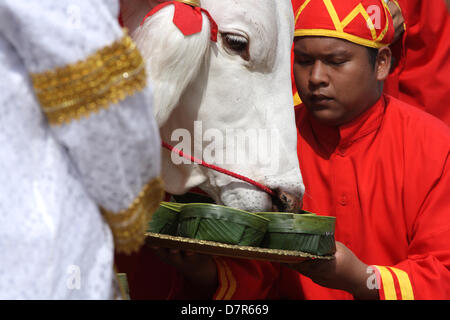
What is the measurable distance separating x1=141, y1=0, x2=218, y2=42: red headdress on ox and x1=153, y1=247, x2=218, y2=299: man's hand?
0.74 metres

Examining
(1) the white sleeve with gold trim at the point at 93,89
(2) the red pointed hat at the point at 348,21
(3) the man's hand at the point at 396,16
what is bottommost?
(1) the white sleeve with gold trim at the point at 93,89

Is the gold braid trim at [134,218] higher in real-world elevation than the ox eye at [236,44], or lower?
lower

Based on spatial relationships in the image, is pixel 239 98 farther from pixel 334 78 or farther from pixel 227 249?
pixel 334 78

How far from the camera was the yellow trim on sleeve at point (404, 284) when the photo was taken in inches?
76.4

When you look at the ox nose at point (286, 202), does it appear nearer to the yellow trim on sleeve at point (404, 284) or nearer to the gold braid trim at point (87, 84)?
the yellow trim on sleeve at point (404, 284)

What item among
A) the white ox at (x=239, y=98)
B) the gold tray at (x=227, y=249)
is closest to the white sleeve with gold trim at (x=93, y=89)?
the gold tray at (x=227, y=249)

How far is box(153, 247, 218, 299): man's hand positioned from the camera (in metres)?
2.06

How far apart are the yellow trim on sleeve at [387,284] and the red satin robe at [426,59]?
51.4 inches

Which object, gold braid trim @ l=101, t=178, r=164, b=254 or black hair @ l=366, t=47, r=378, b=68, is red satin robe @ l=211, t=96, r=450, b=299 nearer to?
black hair @ l=366, t=47, r=378, b=68

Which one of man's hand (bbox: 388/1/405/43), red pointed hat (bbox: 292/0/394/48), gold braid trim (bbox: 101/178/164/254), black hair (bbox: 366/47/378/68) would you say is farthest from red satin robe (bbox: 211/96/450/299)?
gold braid trim (bbox: 101/178/164/254)

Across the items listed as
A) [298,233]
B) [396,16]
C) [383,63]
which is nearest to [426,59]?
[396,16]

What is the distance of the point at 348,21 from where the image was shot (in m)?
2.41
